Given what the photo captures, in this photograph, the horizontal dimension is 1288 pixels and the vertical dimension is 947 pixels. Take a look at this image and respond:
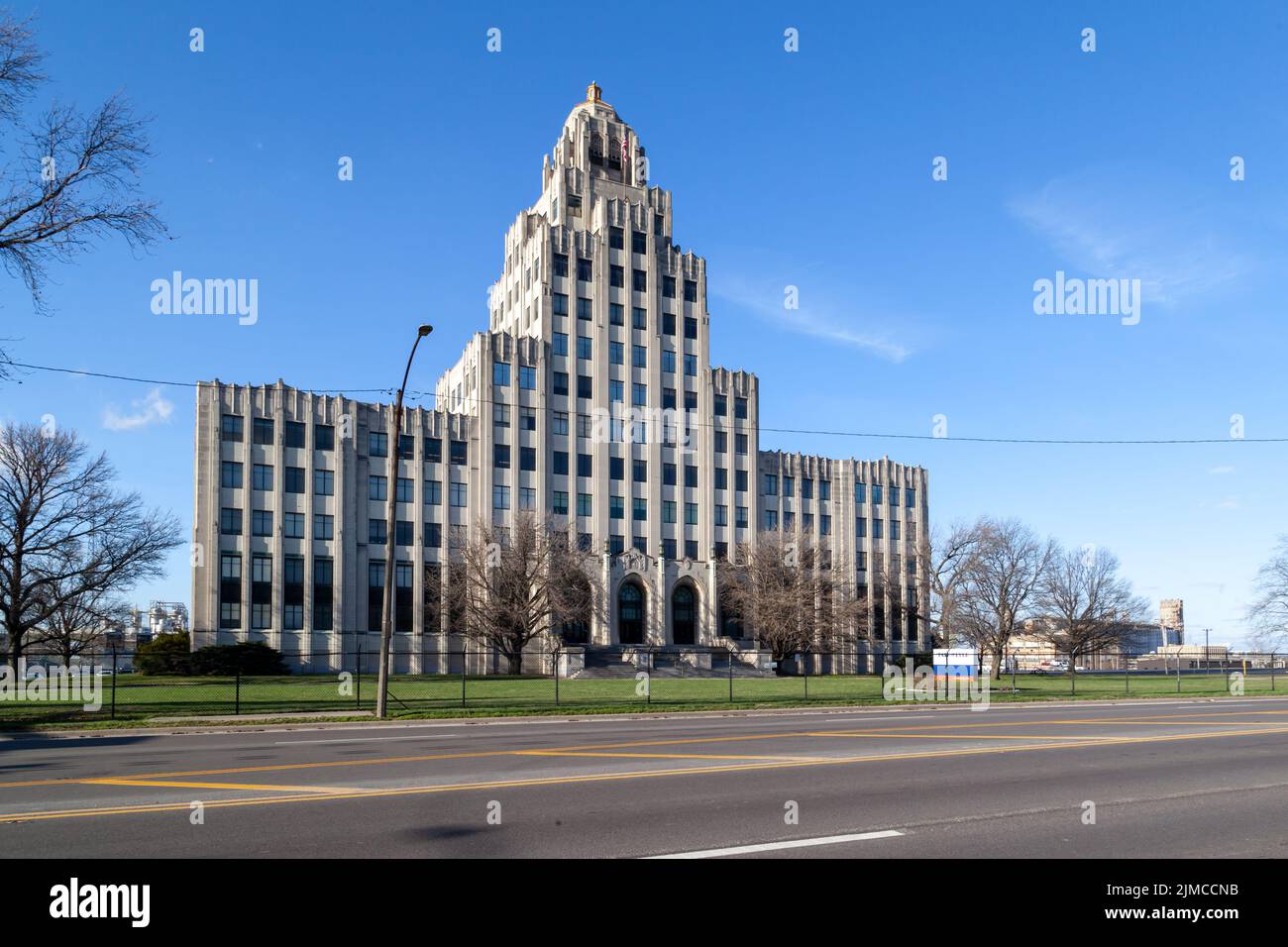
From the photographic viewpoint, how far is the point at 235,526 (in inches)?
2462

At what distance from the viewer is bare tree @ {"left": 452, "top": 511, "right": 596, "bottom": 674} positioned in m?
59.5

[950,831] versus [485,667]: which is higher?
[950,831]

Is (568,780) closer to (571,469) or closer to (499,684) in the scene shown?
(499,684)

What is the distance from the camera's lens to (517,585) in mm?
59688

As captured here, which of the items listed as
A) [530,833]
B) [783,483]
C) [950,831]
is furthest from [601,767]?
[783,483]

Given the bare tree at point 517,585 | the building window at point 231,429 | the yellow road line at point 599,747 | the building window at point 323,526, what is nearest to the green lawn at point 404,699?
the bare tree at point 517,585

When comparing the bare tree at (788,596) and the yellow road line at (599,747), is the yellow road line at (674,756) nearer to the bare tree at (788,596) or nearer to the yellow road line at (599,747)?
the yellow road line at (599,747)

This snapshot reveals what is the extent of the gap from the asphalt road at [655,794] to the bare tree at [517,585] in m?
38.9

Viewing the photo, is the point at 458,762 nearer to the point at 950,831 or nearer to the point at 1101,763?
the point at 950,831

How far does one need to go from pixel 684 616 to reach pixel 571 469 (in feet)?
46.9

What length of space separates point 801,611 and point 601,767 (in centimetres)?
5479

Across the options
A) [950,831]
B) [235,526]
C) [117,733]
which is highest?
[235,526]
